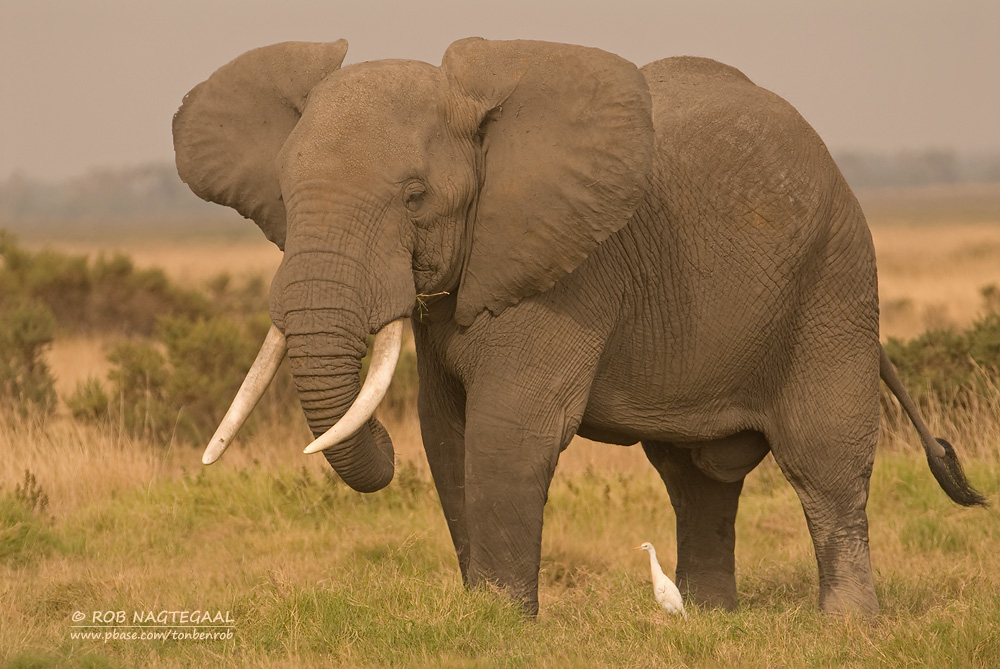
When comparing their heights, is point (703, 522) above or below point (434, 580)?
above

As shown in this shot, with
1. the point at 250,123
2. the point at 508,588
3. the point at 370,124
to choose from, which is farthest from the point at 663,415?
the point at 250,123

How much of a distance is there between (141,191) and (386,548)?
157 m

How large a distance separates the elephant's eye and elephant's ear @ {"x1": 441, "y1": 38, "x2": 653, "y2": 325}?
32 centimetres

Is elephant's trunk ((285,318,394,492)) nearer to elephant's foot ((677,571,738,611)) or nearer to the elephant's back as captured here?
the elephant's back

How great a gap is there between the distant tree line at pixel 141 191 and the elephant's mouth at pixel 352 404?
142 m

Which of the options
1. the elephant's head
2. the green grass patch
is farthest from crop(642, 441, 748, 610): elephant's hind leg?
the elephant's head

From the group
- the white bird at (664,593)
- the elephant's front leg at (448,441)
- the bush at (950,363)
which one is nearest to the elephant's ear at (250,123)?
the elephant's front leg at (448,441)

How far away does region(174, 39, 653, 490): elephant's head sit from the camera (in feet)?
16.4

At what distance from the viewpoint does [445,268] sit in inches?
210

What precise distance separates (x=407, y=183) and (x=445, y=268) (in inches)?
15.6

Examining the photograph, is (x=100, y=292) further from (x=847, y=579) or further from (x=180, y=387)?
(x=847, y=579)

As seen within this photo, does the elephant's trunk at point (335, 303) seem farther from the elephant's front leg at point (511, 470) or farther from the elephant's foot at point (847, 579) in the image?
the elephant's foot at point (847, 579)

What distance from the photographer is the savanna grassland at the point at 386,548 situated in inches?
215

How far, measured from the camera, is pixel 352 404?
5012 millimetres
